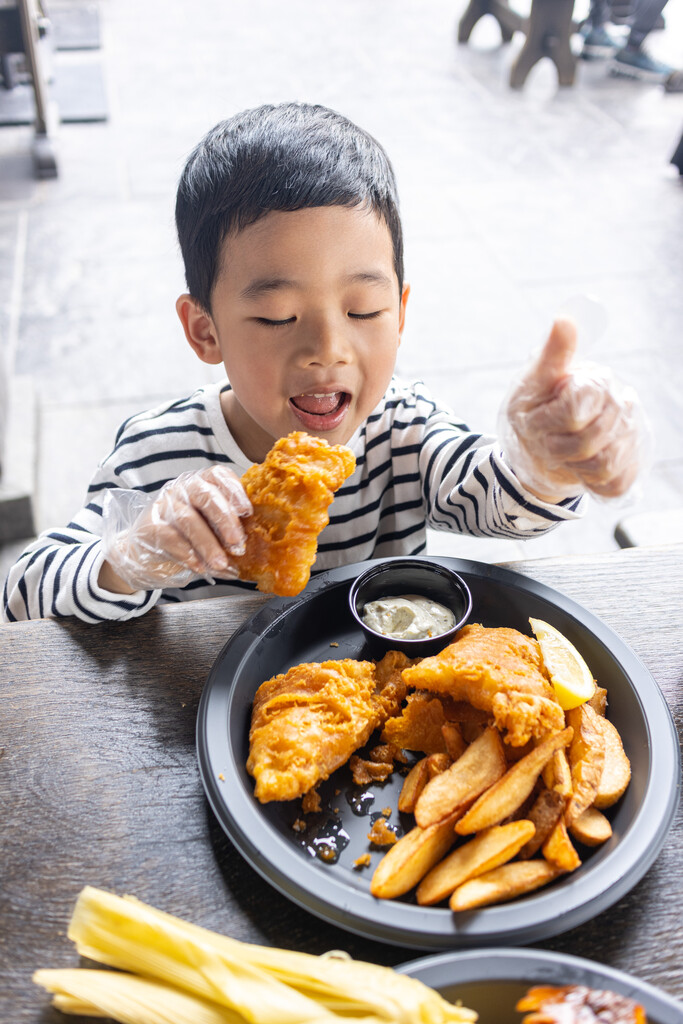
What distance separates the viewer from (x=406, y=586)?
1468mm

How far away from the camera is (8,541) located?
3.31 metres

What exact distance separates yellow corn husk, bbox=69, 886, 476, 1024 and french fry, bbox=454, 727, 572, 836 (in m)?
0.21

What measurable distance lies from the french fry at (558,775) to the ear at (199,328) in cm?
105

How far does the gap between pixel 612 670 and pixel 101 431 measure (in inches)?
123

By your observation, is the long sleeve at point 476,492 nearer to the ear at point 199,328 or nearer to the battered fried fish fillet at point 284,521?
the battered fried fish fillet at point 284,521

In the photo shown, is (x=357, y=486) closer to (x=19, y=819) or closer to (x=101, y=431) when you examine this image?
(x=19, y=819)

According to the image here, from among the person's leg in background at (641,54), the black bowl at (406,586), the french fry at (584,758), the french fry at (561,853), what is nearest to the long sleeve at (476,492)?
the black bowl at (406,586)

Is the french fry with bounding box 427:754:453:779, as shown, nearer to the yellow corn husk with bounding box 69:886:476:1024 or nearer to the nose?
the yellow corn husk with bounding box 69:886:476:1024

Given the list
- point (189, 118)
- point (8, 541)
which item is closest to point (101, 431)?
point (8, 541)

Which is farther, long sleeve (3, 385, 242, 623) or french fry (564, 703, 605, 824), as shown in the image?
long sleeve (3, 385, 242, 623)

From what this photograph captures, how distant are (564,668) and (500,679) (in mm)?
115

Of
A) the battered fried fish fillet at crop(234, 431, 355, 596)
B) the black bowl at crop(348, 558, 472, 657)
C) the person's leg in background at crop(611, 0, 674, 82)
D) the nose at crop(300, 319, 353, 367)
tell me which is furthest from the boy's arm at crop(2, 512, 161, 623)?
the person's leg in background at crop(611, 0, 674, 82)

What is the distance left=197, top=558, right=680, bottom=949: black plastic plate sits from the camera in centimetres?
94

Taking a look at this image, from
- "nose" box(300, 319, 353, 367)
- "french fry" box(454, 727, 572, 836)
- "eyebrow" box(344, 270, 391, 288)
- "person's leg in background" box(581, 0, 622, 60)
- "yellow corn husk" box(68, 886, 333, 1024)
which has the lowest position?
"yellow corn husk" box(68, 886, 333, 1024)
